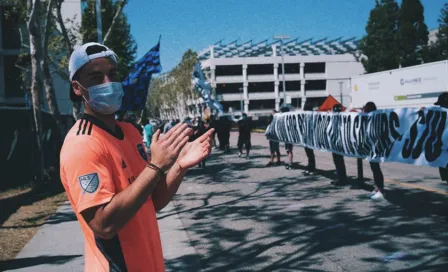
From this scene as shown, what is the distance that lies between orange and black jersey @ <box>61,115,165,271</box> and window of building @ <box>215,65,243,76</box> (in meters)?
81.3

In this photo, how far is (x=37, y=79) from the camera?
11.9 m

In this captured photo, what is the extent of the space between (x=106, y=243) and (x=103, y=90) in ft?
2.34

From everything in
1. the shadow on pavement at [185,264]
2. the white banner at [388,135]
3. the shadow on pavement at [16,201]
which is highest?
the white banner at [388,135]

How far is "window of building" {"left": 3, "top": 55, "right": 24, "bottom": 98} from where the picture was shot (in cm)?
3139

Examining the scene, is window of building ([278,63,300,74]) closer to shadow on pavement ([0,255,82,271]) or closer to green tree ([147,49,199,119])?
green tree ([147,49,199,119])

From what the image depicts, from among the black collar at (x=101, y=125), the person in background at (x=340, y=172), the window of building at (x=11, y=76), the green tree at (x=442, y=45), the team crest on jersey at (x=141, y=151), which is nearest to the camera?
the black collar at (x=101, y=125)

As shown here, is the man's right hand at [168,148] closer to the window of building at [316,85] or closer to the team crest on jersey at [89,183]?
the team crest on jersey at [89,183]

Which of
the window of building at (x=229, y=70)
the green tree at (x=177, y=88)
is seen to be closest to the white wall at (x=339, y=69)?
the window of building at (x=229, y=70)

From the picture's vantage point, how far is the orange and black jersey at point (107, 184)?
1872 millimetres

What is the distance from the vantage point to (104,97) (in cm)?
219

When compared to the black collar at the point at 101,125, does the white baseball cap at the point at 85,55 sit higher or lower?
higher

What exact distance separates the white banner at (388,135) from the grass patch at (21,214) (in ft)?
21.7

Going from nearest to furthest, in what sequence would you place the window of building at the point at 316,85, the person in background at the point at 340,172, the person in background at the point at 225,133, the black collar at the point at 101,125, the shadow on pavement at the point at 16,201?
the black collar at the point at 101,125
the shadow on pavement at the point at 16,201
the person in background at the point at 340,172
the person in background at the point at 225,133
the window of building at the point at 316,85

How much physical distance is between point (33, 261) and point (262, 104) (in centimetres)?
7865
